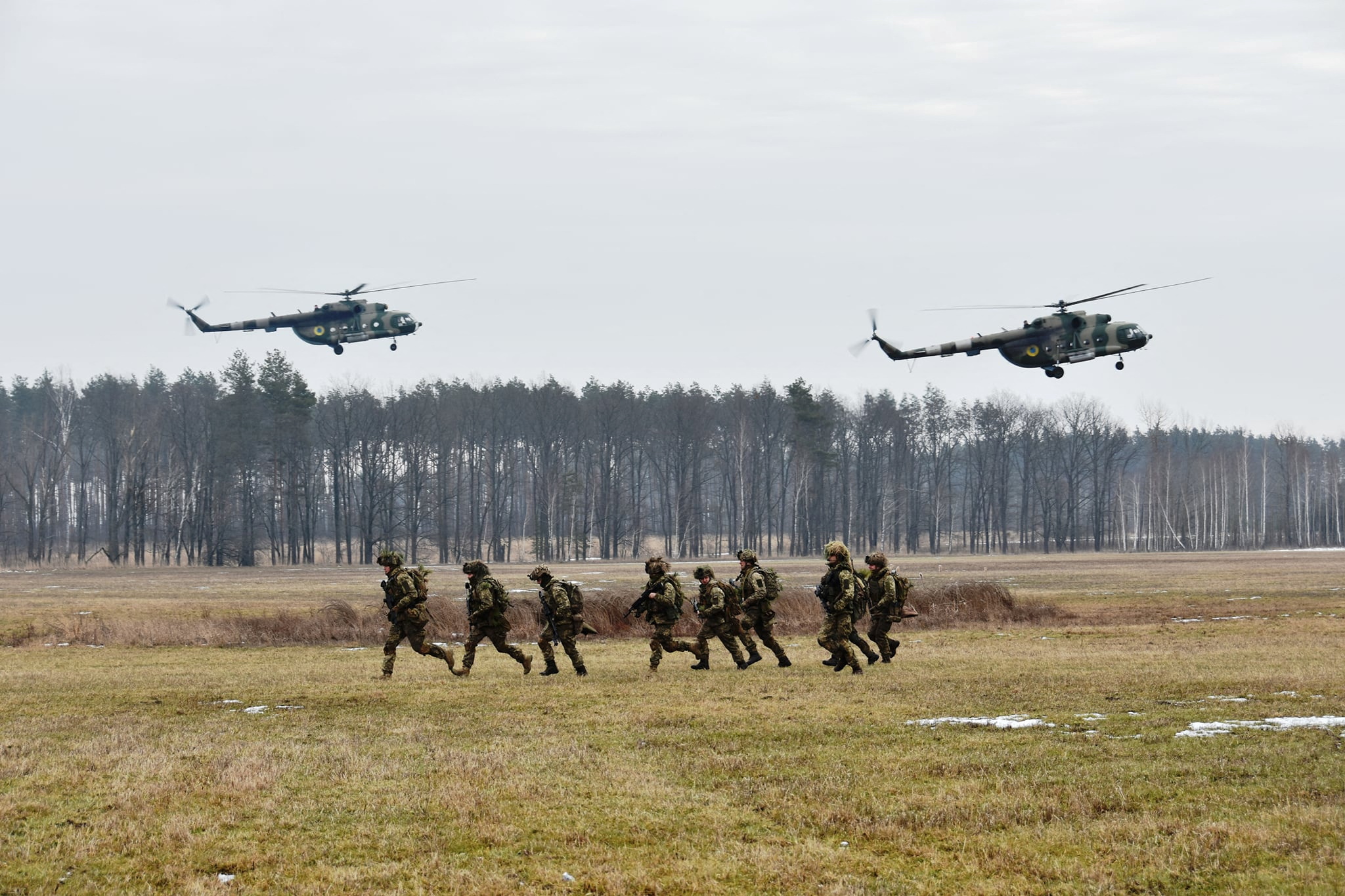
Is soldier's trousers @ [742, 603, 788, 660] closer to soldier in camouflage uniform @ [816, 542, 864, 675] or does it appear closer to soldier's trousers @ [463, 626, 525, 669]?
soldier in camouflage uniform @ [816, 542, 864, 675]

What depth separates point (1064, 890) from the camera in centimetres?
770

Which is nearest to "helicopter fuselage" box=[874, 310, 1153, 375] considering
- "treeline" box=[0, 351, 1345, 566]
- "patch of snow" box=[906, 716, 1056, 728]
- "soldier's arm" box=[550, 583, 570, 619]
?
"soldier's arm" box=[550, 583, 570, 619]

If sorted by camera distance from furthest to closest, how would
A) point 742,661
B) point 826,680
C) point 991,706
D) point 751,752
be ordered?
1. point 742,661
2. point 826,680
3. point 991,706
4. point 751,752

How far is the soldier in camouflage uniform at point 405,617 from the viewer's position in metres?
19.9

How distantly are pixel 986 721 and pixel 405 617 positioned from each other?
31.2 feet

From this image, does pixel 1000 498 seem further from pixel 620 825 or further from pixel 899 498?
pixel 620 825

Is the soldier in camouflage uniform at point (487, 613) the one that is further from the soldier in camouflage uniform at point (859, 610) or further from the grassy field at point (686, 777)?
the soldier in camouflage uniform at point (859, 610)

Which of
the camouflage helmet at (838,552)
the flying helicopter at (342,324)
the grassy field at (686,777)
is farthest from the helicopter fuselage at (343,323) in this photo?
the camouflage helmet at (838,552)

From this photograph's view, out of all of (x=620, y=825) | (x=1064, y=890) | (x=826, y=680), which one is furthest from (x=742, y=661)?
(x=1064, y=890)

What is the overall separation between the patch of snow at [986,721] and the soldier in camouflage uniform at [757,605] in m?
6.19

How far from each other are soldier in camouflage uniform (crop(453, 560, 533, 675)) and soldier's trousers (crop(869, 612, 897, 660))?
5.59 metres

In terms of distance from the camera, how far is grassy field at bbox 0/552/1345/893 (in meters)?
8.31

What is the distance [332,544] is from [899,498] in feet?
174

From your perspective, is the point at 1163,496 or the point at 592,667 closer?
the point at 592,667
